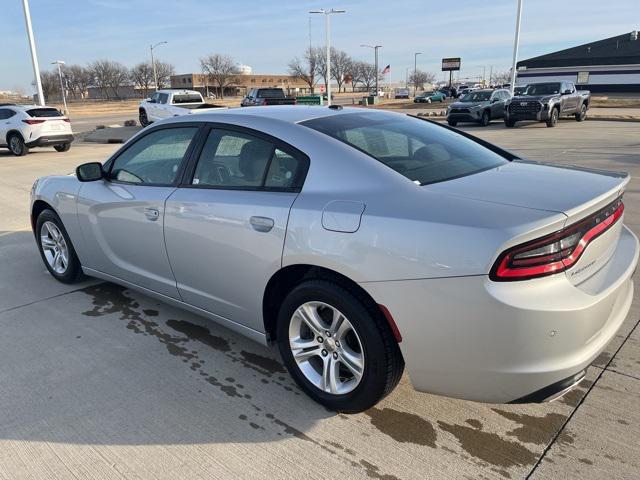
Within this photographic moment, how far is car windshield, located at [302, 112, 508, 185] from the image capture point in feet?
9.14

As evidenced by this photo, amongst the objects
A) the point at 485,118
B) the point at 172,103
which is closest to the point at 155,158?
the point at 172,103

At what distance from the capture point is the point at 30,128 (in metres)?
16.1

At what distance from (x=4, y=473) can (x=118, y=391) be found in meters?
0.72

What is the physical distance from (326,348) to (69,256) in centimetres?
290

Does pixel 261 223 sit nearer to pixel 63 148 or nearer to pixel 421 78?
pixel 63 148

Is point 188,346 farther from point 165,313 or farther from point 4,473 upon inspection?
point 4,473

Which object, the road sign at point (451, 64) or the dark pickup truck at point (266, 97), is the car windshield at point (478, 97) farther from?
the road sign at point (451, 64)

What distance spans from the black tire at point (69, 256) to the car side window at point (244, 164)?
185 centimetres

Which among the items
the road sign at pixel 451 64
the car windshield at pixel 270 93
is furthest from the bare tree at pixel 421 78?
the car windshield at pixel 270 93

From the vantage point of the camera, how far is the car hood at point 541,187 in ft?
7.54

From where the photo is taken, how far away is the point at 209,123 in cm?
335

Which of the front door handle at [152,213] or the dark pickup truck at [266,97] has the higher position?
the dark pickup truck at [266,97]

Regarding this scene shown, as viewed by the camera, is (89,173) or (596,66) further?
(596,66)

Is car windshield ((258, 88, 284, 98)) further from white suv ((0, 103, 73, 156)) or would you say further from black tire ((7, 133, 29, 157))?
black tire ((7, 133, 29, 157))
